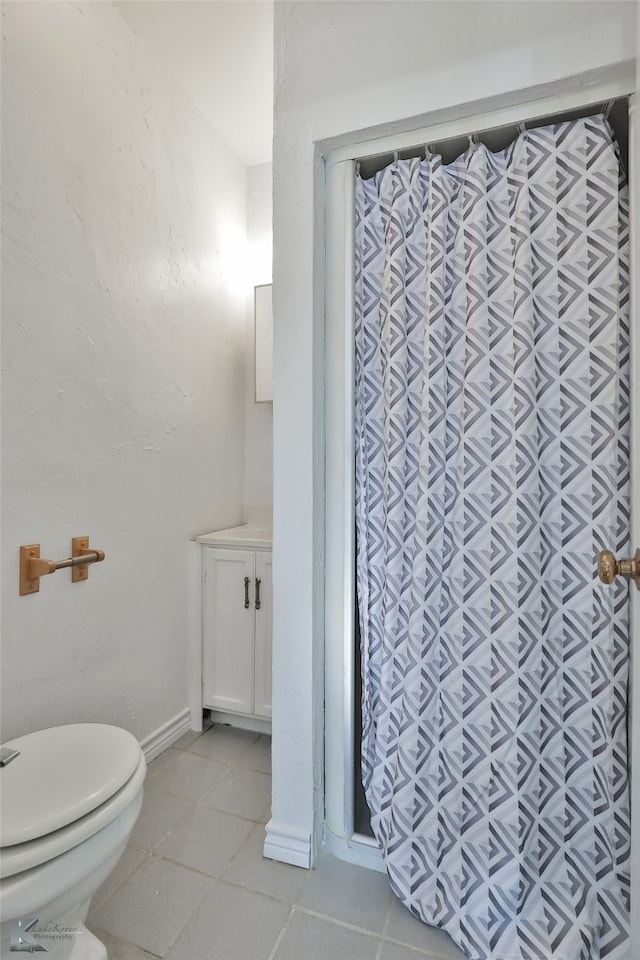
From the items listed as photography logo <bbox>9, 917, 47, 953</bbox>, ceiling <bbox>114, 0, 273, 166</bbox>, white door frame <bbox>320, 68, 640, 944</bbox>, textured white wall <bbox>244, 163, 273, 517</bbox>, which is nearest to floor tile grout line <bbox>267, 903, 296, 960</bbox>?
white door frame <bbox>320, 68, 640, 944</bbox>

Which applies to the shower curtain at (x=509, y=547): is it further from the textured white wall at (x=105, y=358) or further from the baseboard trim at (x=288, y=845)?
the textured white wall at (x=105, y=358)

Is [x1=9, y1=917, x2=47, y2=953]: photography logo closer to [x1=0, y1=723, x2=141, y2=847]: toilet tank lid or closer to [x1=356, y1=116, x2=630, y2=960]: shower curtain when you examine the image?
[x1=0, y1=723, x2=141, y2=847]: toilet tank lid

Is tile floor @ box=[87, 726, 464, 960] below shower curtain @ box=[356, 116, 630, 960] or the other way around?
below

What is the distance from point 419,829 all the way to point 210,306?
2157mm

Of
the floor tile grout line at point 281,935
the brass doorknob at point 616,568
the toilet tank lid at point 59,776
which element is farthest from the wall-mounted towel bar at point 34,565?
the brass doorknob at point 616,568

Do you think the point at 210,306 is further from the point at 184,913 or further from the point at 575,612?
the point at 184,913

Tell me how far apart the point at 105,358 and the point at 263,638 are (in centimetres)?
125

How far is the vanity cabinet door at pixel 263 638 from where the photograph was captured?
2053 millimetres

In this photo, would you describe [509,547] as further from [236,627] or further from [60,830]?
[236,627]

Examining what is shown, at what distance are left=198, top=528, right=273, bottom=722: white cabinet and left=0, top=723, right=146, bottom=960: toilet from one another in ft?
2.85

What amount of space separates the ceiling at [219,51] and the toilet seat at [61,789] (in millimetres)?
2365

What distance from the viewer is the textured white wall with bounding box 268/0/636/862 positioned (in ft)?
4.17

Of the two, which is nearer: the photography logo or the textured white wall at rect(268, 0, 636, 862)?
the photography logo

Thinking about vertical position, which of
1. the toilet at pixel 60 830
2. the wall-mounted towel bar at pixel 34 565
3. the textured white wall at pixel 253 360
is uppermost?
the textured white wall at pixel 253 360
